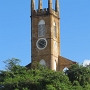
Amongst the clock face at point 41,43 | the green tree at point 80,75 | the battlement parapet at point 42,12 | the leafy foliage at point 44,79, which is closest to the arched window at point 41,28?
the clock face at point 41,43

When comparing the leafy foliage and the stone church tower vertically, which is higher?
the stone church tower

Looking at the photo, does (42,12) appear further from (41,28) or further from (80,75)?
(80,75)

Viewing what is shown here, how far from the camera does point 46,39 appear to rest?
74625 millimetres

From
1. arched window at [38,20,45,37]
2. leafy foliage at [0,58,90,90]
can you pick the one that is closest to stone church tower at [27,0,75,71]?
arched window at [38,20,45,37]

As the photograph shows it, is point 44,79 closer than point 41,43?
Yes

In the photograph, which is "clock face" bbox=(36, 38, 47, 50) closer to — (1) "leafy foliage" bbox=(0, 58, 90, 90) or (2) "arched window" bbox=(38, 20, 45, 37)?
(2) "arched window" bbox=(38, 20, 45, 37)

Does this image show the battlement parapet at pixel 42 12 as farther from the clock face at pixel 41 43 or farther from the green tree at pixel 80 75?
the green tree at pixel 80 75

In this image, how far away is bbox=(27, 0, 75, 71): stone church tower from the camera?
74188 mm

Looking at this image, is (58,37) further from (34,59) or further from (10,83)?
(10,83)

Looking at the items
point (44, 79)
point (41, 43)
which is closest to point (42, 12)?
point (41, 43)

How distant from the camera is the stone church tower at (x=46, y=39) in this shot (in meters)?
74.2

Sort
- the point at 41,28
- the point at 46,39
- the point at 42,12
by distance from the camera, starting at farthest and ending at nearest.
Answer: the point at 42,12
the point at 41,28
the point at 46,39

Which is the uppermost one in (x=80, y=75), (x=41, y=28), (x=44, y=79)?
(x=41, y=28)

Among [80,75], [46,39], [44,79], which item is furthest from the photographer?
[46,39]
